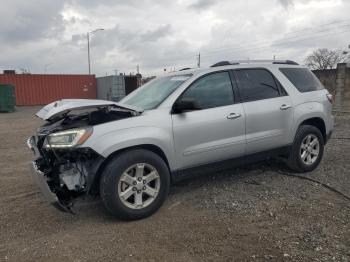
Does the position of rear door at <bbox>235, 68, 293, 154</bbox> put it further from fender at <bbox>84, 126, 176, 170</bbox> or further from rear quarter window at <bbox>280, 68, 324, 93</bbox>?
fender at <bbox>84, 126, 176, 170</bbox>

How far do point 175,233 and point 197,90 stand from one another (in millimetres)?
1811

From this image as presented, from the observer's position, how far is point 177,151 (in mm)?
4219

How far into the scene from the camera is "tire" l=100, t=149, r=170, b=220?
148 inches

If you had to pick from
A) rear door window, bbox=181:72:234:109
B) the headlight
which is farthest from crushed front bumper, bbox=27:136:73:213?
rear door window, bbox=181:72:234:109

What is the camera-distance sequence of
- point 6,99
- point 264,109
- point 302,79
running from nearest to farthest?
1. point 264,109
2. point 302,79
3. point 6,99

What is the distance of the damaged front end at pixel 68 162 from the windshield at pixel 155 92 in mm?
581

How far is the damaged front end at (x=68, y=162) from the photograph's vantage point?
3.71m

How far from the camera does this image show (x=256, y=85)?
16.6 feet

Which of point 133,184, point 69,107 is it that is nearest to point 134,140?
point 133,184

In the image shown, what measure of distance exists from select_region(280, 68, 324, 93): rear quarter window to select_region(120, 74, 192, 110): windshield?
5.87 ft

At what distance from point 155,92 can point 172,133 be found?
87cm

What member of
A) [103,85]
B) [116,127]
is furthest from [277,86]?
[103,85]

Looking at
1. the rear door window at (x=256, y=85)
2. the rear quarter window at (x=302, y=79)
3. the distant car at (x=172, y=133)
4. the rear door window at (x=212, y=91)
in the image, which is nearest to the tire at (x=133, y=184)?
the distant car at (x=172, y=133)

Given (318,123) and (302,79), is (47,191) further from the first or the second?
(318,123)
